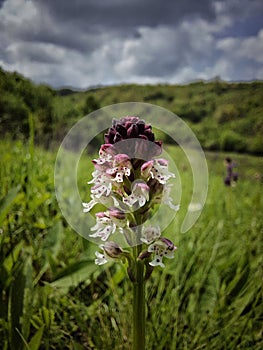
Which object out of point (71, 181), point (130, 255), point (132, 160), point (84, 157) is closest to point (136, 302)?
point (130, 255)

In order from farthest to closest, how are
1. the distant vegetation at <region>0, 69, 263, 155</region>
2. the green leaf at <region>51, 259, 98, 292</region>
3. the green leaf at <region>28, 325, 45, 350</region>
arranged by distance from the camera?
the distant vegetation at <region>0, 69, 263, 155</region> < the green leaf at <region>51, 259, 98, 292</region> < the green leaf at <region>28, 325, 45, 350</region>

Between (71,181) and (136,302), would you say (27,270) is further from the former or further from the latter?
(71,181)

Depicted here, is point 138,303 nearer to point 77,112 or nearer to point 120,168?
point 120,168

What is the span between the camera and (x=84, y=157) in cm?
476

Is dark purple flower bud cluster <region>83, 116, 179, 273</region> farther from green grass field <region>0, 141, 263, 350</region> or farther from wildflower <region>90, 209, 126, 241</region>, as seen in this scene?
green grass field <region>0, 141, 263, 350</region>

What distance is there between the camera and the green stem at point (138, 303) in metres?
0.49

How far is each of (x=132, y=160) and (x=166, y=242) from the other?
128 mm

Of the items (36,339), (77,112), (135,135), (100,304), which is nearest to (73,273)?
(100,304)

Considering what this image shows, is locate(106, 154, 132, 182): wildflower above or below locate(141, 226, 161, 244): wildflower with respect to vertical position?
above

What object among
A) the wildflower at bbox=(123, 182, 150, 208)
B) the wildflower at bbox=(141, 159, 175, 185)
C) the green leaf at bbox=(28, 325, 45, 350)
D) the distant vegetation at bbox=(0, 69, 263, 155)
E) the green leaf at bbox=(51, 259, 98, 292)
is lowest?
the green leaf at bbox=(28, 325, 45, 350)

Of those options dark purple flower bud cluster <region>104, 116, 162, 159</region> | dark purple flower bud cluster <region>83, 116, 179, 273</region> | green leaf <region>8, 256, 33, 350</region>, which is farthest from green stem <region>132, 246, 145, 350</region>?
green leaf <region>8, 256, 33, 350</region>

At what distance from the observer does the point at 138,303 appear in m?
0.50

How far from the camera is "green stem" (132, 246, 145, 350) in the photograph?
494 millimetres

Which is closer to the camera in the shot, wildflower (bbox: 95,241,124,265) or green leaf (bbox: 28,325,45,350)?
wildflower (bbox: 95,241,124,265)
